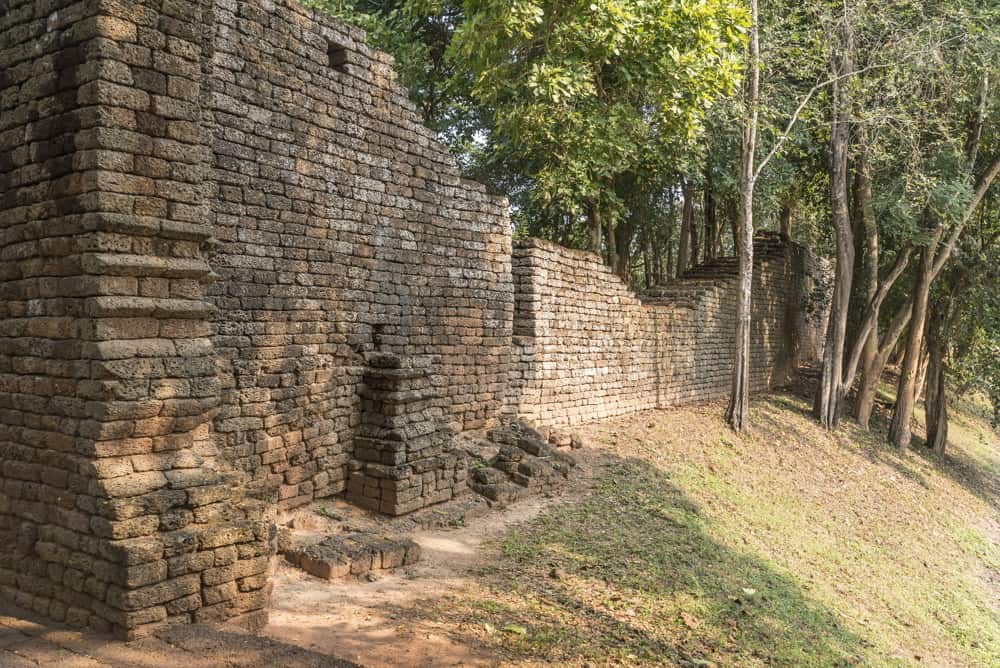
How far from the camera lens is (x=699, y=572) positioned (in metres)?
7.72

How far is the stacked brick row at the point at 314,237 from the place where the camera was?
6691mm

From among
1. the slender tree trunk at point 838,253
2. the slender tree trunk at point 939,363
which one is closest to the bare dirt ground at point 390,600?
the slender tree trunk at point 838,253

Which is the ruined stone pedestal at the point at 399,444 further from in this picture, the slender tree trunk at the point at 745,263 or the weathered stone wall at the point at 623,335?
the slender tree trunk at the point at 745,263

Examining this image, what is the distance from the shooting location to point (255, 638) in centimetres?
418

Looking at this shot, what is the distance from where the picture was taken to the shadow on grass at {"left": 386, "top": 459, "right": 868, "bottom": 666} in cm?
554

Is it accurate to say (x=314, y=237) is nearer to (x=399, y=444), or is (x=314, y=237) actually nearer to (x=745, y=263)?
(x=399, y=444)

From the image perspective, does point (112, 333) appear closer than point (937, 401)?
Result: Yes

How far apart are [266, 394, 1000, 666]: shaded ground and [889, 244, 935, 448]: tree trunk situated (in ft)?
5.98

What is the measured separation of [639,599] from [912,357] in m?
13.2

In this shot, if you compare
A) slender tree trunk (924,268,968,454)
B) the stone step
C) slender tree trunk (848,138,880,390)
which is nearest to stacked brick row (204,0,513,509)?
the stone step

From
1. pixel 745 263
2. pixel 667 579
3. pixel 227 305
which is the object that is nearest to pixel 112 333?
pixel 227 305

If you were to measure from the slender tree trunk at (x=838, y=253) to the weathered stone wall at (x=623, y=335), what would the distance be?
208cm

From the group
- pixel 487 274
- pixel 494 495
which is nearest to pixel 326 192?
pixel 487 274

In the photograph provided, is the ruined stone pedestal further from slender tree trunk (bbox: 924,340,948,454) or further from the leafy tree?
slender tree trunk (bbox: 924,340,948,454)
